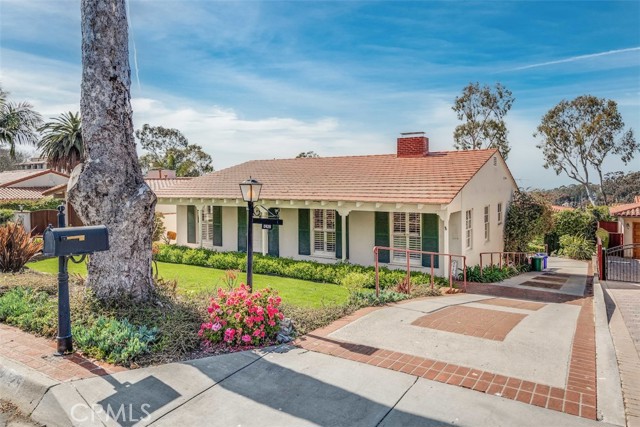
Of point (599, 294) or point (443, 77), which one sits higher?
point (443, 77)

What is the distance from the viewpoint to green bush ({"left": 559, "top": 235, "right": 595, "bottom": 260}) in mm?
24156

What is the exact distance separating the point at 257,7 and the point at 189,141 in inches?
1825

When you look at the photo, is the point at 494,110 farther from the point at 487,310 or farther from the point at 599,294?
the point at 487,310

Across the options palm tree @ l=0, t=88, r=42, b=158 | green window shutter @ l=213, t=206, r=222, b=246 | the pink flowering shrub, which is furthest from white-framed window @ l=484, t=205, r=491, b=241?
palm tree @ l=0, t=88, r=42, b=158

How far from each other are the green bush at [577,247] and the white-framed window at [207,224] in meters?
21.2

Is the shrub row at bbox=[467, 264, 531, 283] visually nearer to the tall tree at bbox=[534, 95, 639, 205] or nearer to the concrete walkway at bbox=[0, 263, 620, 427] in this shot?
the concrete walkway at bbox=[0, 263, 620, 427]

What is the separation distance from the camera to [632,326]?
648 centimetres

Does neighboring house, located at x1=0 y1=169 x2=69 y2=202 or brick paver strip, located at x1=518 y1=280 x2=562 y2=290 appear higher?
neighboring house, located at x1=0 y1=169 x2=69 y2=202

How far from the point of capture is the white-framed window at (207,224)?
57.7 ft

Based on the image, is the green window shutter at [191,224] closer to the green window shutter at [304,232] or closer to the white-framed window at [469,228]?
the green window shutter at [304,232]

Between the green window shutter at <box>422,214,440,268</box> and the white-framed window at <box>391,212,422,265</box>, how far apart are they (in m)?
0.17

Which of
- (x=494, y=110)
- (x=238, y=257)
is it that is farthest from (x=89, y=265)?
(x=494, y=110)

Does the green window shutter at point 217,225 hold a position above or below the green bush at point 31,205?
below

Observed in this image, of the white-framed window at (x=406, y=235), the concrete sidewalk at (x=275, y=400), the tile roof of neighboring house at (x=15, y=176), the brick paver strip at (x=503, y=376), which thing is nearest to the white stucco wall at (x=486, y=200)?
the white-framed window at (x=406, y=235)
